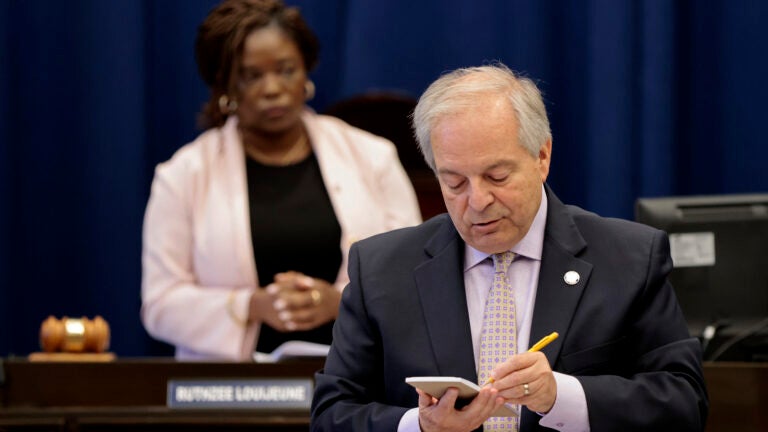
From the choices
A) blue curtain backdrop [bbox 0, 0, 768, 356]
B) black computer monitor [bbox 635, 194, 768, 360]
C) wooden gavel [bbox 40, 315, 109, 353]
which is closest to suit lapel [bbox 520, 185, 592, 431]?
black computer monitor [bbox 635, 194, 768, 360]

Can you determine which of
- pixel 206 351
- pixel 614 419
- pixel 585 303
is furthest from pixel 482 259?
pixel 206 351

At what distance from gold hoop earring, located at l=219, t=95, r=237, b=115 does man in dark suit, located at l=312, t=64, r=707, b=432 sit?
1829 millimetres

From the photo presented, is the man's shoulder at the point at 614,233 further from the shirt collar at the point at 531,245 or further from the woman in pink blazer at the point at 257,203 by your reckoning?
the woman in pink blazer at the point at 257,203

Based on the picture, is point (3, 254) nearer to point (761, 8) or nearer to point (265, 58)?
point (265, 58)

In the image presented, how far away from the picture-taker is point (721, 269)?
3.18 metres

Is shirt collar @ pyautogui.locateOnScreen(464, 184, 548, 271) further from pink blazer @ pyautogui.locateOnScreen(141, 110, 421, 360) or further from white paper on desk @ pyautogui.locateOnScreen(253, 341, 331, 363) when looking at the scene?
pink blazer @ pyautogui.locateOnScreen(141, 110, 421, 360)

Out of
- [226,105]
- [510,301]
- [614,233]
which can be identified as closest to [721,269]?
[614,233]

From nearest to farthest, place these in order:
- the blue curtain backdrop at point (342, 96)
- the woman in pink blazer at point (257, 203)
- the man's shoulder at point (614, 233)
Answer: the man's shoulder at point (614, 233)
the woman in pink blazer at point (257, 203)
the blue curtain backdrop at point (342, 96)

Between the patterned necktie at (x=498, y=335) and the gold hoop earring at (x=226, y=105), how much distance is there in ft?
6.47

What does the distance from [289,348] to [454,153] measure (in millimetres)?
1273

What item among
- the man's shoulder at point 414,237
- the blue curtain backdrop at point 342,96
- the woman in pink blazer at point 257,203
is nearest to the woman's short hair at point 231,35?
the woman in pink blazer at point 257,203

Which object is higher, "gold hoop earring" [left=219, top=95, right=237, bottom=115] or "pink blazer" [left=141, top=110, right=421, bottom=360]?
"gold hoop earring" [left=219, top=95, right=237, bottom=115]

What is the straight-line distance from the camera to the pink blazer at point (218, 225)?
378 centimetres

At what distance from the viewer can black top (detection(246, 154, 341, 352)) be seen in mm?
3814
